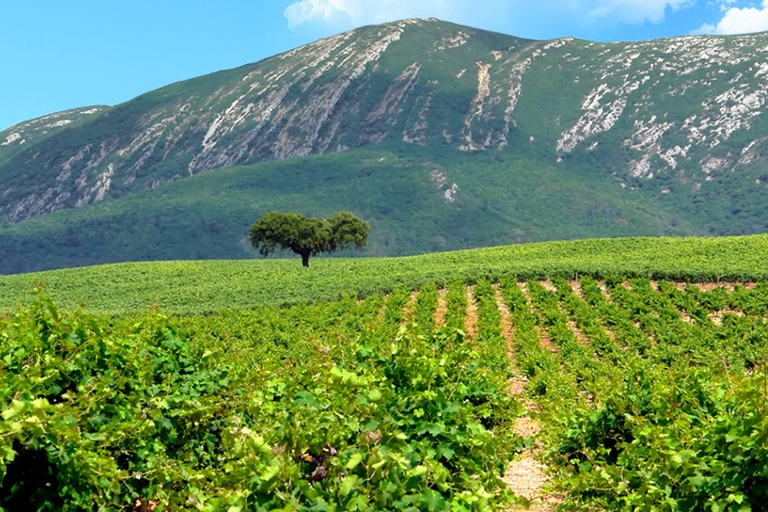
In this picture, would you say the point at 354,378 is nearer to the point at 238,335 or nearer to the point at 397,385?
the point at 397,385

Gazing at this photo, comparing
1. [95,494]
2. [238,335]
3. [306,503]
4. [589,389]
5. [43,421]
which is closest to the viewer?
[306,503]

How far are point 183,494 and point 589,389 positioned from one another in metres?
12.9

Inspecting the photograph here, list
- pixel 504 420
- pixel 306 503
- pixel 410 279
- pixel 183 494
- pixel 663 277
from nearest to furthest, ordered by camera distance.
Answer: pixel 306 503, pixel 183 494, pixel 504 420, pixel 663 277, pixel 410 279

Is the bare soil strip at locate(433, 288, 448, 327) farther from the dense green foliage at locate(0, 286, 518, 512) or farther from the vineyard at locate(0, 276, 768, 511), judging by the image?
the dense green foliage at locate(0, 286, 518, 512)

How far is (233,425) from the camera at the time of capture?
11.3 meters

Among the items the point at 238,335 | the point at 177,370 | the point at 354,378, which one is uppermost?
the point at 354,378

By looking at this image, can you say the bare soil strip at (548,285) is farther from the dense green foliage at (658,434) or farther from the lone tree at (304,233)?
the lone tree at (304,233)

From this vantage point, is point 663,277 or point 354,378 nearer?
point 354,378

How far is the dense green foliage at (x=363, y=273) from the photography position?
2215 inches

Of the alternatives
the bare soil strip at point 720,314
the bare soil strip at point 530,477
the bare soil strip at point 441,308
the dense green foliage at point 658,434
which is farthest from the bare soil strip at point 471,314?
the bare soil strip at point 530,477

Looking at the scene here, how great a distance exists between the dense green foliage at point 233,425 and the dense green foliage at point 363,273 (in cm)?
3445

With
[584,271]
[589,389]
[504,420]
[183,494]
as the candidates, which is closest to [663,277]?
[584,271]

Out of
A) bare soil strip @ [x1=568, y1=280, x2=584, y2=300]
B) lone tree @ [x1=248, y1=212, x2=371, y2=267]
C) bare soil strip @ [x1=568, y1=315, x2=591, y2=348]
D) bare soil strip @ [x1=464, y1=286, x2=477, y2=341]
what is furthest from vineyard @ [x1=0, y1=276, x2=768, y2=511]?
lone tree @ [x1=248, y1=212, x2=371, y2=267]

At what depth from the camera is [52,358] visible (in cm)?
1073
